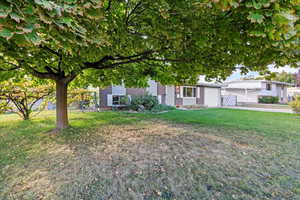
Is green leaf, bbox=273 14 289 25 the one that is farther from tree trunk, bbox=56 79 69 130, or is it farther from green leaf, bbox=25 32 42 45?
tree trunk, bbox=56 79 69 130

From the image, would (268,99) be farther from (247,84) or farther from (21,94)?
(21,94)

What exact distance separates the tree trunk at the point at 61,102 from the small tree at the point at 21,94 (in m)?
2.82

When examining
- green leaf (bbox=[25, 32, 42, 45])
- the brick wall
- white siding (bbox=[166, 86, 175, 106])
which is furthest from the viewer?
white siding (bbox=[166, 86, 175, 106])

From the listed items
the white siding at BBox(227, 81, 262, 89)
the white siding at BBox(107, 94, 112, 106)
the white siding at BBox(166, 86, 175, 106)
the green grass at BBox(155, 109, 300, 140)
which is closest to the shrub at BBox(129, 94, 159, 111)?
the white siding at BBox(107, 94, 112, 106)

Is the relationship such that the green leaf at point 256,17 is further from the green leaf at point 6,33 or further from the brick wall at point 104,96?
the brick wall at point 104,96

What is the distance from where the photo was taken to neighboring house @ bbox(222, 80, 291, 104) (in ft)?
78.1

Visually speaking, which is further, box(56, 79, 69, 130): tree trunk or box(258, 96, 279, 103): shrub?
box(258, 96, 279, 103): shrub

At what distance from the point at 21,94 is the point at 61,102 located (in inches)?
135

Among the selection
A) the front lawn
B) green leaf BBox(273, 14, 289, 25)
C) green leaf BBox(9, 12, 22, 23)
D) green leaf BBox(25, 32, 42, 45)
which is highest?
green leaf BBox(273, 14, 289, 25)

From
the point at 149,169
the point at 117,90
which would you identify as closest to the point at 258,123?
the point at 149,169

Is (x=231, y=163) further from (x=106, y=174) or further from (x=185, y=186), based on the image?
(x=106, y=174)

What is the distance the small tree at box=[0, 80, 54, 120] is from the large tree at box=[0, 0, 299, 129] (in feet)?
7.38

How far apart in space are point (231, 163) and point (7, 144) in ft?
19.6

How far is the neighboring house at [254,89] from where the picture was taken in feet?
78.1
